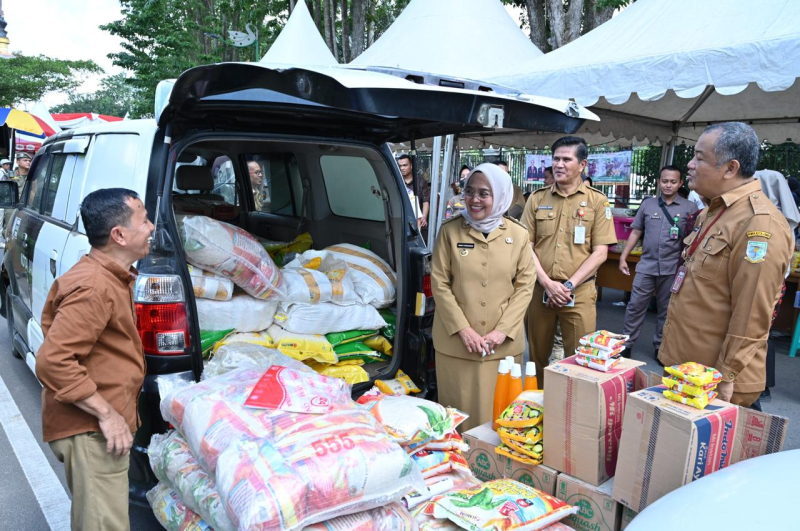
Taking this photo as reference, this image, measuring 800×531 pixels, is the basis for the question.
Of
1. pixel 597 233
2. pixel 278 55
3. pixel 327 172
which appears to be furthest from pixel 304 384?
pixel 278 55

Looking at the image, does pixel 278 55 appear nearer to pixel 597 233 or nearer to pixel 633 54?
pixel 633 54

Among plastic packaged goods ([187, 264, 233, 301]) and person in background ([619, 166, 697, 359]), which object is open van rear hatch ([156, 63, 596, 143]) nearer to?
plastic packaged goods ([187, 264, 233, 301])

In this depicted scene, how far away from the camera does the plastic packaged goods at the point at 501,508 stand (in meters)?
2.05

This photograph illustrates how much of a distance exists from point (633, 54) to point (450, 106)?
390 cm

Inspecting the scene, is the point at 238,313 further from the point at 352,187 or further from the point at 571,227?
the point at 571,227

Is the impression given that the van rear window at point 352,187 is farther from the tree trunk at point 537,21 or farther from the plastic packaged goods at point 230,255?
the tree trunk at point 537,21

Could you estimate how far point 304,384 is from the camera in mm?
2205

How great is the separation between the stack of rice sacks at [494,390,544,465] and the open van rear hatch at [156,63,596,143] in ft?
4.12

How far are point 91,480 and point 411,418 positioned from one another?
49.5 inches

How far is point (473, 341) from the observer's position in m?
2.97

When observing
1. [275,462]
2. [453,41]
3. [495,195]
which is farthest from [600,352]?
[453,41]

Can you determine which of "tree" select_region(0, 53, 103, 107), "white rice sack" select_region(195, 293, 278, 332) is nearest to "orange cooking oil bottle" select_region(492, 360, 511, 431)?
"white rice sack" select_region(195, 293, 278, 332)

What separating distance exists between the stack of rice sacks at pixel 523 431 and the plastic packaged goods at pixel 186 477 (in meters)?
1.25

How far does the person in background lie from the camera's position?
548cm
